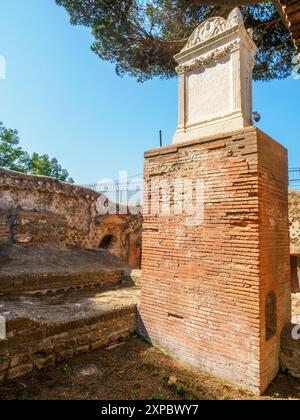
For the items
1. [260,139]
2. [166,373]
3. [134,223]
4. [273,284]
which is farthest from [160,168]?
[134,223]

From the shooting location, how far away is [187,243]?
470cm

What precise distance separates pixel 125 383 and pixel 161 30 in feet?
33.9

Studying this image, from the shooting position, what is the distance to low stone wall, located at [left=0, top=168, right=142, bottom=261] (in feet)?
26.3

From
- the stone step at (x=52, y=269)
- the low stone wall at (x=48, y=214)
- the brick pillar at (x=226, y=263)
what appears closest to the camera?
the brick pillar at (x=226, y=263)

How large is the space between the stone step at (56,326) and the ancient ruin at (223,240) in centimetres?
60

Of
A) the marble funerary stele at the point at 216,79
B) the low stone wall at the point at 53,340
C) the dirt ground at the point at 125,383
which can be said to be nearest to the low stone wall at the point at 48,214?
the low stone wall at the point at 53,340

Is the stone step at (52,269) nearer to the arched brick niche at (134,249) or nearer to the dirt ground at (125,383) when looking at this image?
the dirt ground at (125,383)

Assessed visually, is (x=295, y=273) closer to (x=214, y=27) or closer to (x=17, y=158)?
(x=214, y=27)

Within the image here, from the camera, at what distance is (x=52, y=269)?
6.78 metres

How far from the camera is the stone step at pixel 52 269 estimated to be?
5991 mm

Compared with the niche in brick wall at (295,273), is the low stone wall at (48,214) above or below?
above

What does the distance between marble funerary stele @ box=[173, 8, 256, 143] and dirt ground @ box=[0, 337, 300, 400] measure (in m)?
4.14

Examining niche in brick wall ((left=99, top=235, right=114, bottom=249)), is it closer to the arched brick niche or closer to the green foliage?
the arched brick niche
